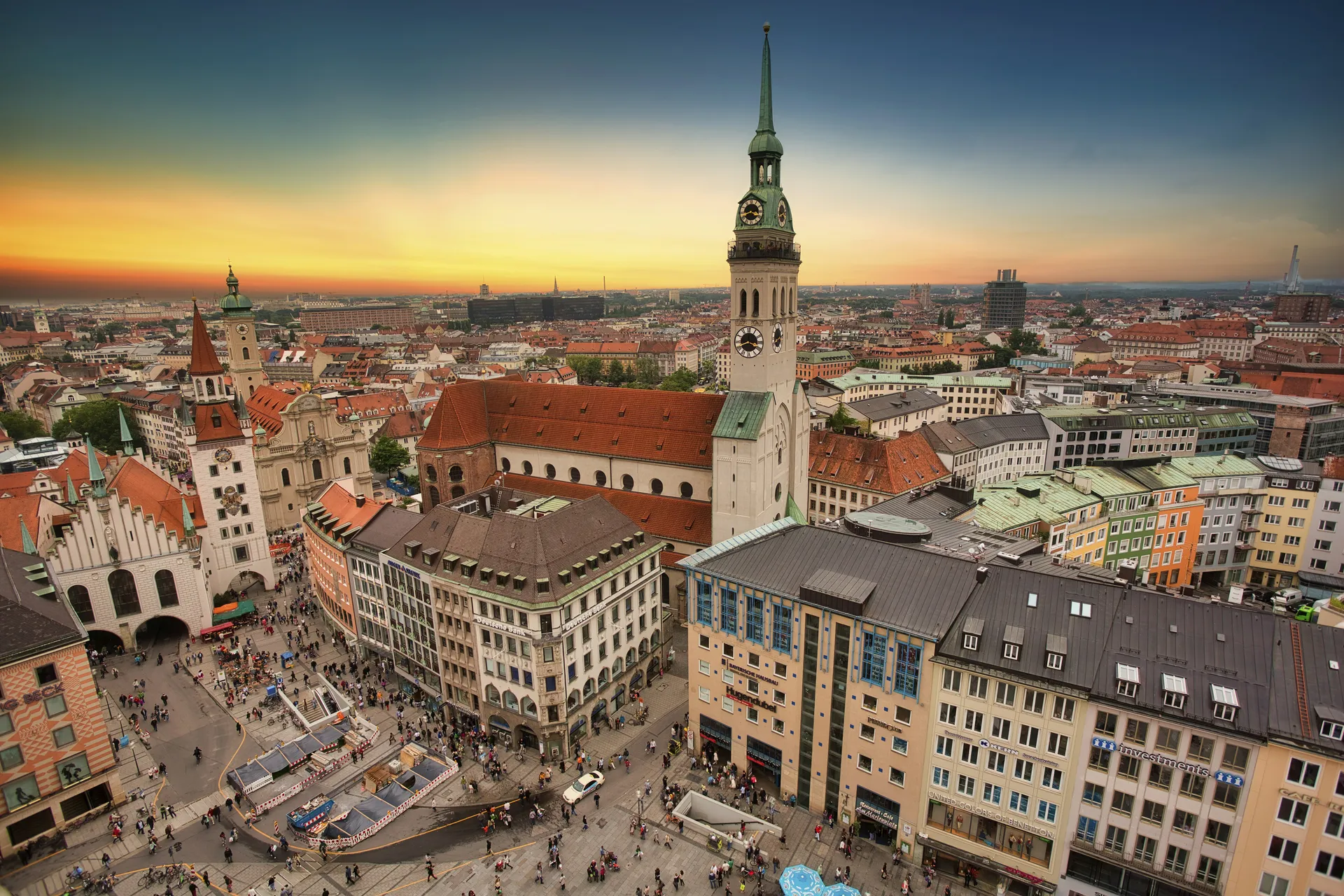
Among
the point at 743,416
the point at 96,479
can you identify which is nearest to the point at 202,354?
the point at 96,479

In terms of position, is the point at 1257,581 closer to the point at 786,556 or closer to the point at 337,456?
the point at 786,556

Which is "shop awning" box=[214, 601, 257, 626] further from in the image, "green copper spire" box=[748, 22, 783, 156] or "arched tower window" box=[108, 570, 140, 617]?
"green copper spire" box=[748, 22, 783, 156]

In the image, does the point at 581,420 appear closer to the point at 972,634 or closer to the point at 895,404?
the point at 972,634

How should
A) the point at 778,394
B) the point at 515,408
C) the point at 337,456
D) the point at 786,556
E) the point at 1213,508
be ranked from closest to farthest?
the point at 786,556, the point at 778,394, the point at 1213,508, the point at 515,408, the point at 337,456

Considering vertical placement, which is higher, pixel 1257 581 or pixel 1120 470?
pixel 1120 470

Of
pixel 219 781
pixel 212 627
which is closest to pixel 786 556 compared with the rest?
pixel 219 781

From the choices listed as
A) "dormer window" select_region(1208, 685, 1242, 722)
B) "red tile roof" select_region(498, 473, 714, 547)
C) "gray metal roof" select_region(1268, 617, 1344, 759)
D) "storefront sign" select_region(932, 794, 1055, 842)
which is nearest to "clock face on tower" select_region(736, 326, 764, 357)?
"red tile roof" select_region(498, 473, 714, 547)
